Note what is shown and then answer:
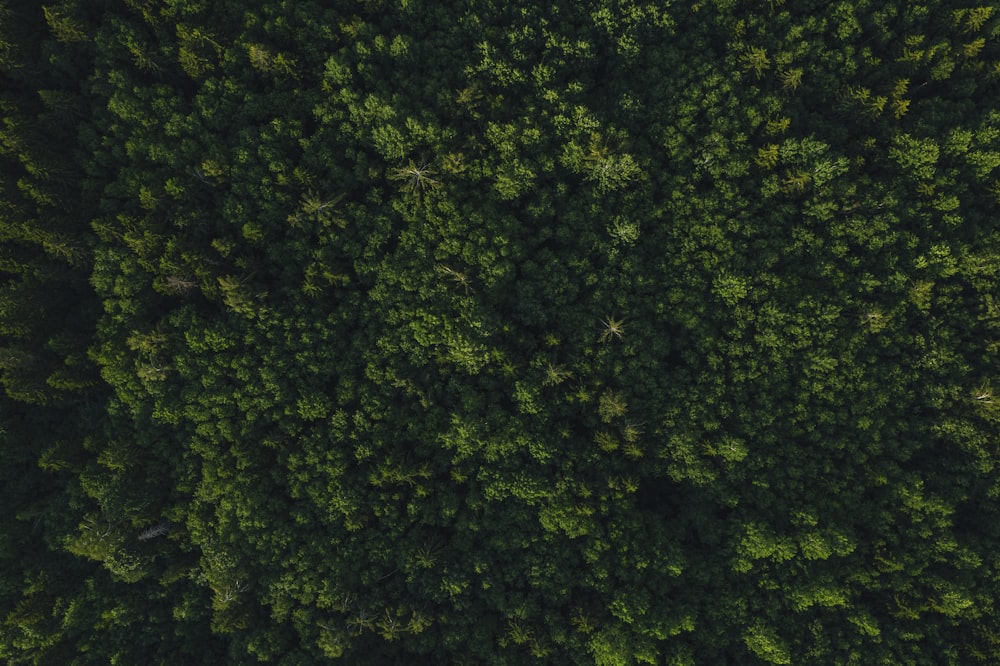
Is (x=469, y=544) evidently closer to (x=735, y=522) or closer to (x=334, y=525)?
(x=334, y=525)

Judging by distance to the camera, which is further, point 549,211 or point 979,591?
point 549,211

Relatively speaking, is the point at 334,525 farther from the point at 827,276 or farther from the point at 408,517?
the point at 827,276

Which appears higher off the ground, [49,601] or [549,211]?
[549,211]

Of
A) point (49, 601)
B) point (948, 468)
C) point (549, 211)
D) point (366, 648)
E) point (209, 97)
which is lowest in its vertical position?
point (49, 601)

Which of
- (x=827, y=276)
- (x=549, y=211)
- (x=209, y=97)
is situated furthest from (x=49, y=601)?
(x=827, y=276)

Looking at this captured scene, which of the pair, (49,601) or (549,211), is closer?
(49,601)

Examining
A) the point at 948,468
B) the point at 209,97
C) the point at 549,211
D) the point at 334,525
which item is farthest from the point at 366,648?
the point at 948,468
